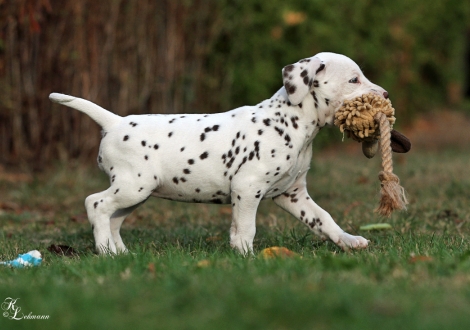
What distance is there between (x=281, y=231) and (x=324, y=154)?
691 cm

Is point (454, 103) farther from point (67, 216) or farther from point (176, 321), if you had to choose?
point (176, 321)

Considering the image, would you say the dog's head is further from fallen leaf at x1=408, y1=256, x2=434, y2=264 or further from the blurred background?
the blurred background

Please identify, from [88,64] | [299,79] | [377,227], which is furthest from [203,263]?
[88,64]

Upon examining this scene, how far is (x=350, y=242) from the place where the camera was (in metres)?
5.21

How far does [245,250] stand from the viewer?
5.13m

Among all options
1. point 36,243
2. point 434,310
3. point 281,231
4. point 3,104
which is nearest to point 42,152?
point 3,104

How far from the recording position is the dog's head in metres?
5.16

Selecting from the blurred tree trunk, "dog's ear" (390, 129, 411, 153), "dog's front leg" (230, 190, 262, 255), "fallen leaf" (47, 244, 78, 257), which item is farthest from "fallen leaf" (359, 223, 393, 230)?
the blurred tree trunk

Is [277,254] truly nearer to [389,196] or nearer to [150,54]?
[389,196]

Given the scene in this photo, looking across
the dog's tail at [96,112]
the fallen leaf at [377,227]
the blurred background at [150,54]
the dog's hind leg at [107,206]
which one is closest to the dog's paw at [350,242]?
the fallen leaf at [377,227]

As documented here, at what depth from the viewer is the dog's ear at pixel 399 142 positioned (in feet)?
17.4

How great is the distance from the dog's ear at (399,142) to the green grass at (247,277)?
621 millimetres

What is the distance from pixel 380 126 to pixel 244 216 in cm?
105

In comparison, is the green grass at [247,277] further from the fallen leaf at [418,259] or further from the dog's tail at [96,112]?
the dog's tail at [96,112]
